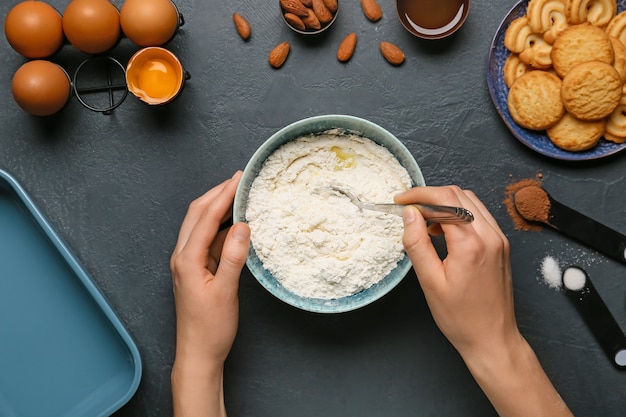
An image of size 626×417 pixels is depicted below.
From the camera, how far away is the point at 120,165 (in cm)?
151

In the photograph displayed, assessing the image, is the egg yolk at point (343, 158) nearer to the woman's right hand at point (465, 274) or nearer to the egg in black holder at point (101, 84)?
the woman's right hand at point (465, 274)

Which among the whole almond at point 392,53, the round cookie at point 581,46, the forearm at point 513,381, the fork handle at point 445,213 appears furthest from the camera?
the whole almond at point 392,53

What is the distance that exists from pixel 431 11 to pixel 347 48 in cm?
22

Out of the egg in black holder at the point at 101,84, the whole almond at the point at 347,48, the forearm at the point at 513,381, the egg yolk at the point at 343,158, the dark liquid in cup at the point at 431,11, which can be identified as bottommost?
the forearm at the point at 513,381

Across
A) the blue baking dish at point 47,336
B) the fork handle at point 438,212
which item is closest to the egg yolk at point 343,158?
the fork handle at point 438,212

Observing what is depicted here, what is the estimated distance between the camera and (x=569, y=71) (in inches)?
54.9

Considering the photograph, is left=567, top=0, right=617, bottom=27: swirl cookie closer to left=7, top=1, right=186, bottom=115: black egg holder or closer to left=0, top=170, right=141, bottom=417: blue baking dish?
left=7, top=1, right=186, bottom=115: black egg holder

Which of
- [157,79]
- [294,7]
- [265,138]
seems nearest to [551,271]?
[265,138]

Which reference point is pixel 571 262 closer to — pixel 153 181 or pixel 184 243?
pixel 184 243

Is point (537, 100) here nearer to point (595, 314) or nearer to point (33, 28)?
point (595, 314)

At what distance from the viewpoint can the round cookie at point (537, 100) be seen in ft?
4.61

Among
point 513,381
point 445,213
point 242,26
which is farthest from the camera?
point 242,26

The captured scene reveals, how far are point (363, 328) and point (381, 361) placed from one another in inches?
3.6

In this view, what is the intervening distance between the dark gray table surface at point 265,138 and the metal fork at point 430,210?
25cm
